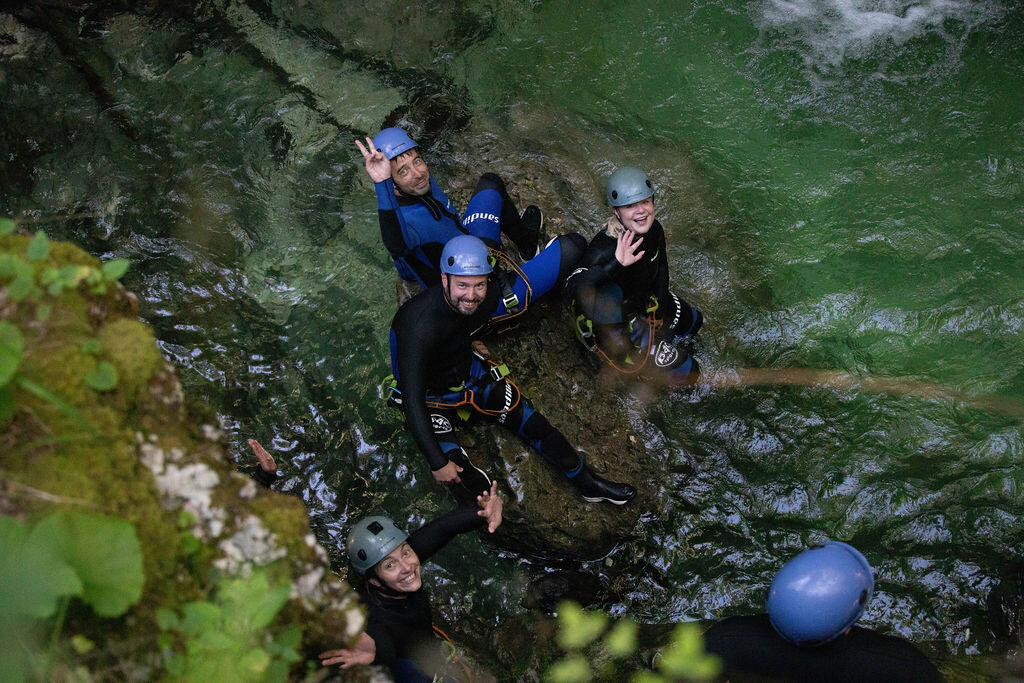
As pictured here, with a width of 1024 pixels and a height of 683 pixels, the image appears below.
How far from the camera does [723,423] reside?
18.7 ft

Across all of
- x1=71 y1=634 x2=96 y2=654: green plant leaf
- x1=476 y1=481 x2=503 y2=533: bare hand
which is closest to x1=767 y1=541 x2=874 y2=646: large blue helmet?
x1=476 y1=481 x2=503 y2=533: bare hand

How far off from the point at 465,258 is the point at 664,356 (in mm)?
2152

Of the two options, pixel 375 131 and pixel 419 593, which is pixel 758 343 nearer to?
pixel 419 593

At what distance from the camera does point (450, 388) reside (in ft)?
15.8

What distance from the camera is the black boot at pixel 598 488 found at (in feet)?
16.8

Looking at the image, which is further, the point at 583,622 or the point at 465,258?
the point at 465,258

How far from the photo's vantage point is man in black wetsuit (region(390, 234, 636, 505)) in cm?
441

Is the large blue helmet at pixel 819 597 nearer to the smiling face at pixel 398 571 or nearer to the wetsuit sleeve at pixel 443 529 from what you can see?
the wetsuit sleeve at pixel 443 529

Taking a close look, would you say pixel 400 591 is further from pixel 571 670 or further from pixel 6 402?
pixel 6 402

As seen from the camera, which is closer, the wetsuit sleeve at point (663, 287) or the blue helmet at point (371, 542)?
the blue helmet at point (371, 542)

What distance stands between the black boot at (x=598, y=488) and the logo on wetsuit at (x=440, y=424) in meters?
1.00

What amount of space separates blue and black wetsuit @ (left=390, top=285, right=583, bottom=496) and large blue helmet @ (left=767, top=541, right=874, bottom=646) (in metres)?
2.01

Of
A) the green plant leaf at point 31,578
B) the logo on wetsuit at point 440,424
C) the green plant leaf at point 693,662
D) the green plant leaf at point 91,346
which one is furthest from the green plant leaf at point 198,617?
the logo on wetsuit at point 440,424

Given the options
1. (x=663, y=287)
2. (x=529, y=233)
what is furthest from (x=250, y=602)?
(x=529, y=233)
